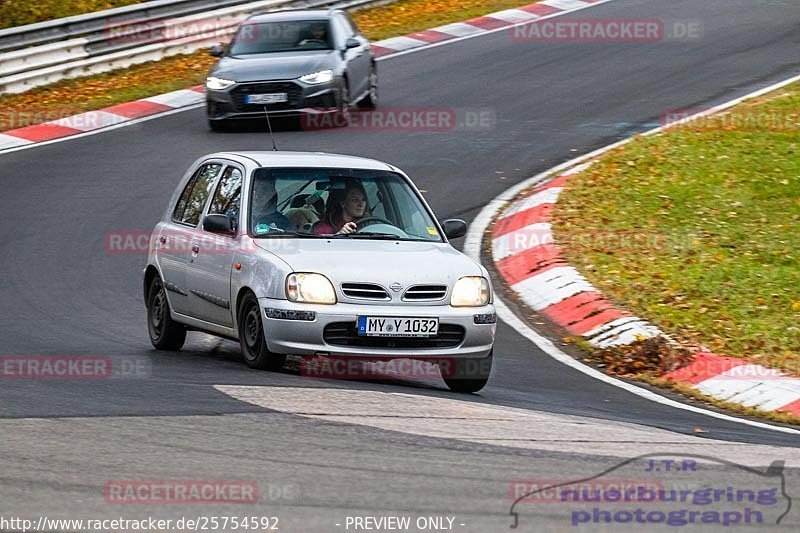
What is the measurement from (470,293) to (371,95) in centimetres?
1172

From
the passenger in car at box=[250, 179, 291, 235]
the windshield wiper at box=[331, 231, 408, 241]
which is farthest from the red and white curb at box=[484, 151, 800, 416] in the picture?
the passenger in car at box=[250, 179, 291, 235]

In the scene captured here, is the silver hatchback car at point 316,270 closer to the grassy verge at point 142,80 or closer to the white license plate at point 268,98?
the white license plate at point 268,98

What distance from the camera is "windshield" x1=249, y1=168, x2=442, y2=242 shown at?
9.59 meters

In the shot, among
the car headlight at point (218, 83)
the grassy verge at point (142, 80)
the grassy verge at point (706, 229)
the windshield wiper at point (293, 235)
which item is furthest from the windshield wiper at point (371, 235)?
the grassy verge at point (142, 80)

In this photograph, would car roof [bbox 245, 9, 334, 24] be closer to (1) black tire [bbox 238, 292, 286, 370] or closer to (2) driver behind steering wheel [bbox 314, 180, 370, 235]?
(2) driver behind steering wheel [bbox 314, 180, 370, 235]

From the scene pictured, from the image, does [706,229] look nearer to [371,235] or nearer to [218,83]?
[371,235]

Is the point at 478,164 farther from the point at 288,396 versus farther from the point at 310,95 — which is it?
the point at 288,396

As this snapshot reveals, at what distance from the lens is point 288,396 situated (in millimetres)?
7730

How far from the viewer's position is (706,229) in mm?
13508

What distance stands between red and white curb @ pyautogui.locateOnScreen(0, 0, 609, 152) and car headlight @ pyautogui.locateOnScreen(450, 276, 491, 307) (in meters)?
10.6

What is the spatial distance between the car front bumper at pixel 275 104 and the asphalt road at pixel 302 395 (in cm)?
36

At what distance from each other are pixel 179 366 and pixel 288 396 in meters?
1.87

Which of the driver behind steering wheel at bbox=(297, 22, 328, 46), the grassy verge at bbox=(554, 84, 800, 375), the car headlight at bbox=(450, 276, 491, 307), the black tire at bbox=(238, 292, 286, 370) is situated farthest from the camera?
the driver behind steering wheel at bbox=(297, 22, 328, 46)

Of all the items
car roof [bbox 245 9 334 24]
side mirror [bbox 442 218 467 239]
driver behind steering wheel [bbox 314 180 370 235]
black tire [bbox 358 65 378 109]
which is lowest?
black tire [bbox 358 65 378 109]
